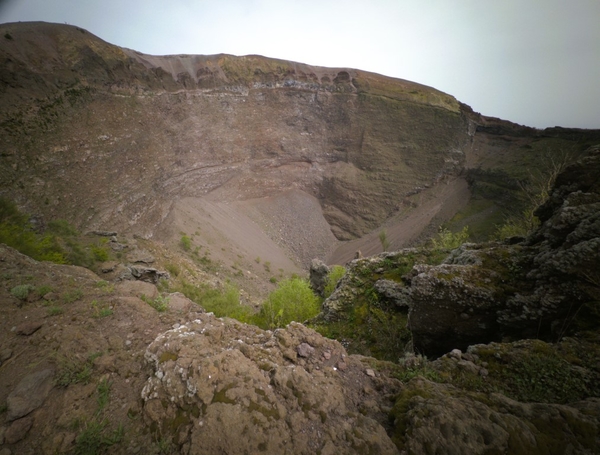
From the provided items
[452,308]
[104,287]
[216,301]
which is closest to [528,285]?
[452,308]

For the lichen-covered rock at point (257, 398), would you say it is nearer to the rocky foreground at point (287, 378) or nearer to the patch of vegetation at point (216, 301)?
the rocky foreground at point (287, 378)

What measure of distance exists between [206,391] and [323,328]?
25.8 feet

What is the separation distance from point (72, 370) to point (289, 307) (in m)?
10.7

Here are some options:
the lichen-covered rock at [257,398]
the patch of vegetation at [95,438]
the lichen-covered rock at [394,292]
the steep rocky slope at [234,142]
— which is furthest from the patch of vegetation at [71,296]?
the steep rocky slope at [234,142]

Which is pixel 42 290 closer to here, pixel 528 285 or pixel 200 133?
pixel 528 285

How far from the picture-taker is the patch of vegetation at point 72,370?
3971mm

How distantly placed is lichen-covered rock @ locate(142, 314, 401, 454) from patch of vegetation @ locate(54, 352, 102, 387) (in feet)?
3.01

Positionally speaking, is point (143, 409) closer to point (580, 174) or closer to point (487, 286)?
point (487, 286)

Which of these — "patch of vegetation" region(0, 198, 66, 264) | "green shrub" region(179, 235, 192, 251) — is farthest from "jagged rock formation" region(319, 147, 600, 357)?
"green shrub" region(179, 235, 192, 251)

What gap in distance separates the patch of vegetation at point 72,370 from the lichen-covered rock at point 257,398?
92 centimetres

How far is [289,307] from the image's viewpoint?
1416 centimetres

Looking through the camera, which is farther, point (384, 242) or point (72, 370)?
point (384, 242)

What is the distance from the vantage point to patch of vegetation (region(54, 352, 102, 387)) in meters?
3.97

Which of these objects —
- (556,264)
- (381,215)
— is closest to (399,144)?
(381,215)
